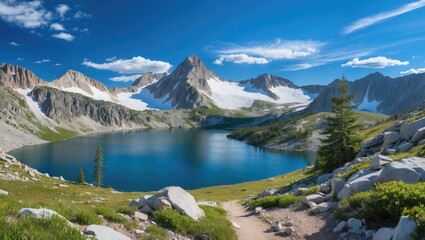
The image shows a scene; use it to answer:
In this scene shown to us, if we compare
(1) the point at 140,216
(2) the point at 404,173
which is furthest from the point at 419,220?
(1) the point at 140,216

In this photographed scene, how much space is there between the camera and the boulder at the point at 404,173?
17000 millimetres

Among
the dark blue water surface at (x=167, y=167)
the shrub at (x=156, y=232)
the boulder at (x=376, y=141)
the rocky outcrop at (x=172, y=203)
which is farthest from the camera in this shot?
the dark blue water surface at (x=167, y=167)

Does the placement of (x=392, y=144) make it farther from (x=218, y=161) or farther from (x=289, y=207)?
(x=218, y=161)

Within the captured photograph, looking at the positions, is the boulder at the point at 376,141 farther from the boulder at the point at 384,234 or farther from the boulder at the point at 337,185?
the boulder at the point at 384,234

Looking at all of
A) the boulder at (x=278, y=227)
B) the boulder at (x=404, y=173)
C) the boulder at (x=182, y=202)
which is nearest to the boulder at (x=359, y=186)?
the boulder at (x=404, y=173)

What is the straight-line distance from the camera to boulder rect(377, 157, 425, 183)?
17.0 m

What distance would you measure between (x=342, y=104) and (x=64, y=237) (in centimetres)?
5051

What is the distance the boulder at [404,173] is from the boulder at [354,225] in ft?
13.6

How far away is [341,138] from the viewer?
5028 centimetres

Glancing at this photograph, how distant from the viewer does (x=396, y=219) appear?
13.4 meters

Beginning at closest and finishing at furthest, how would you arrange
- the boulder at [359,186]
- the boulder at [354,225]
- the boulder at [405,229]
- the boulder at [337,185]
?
1. the boulder at [405,229]
2. the boulder at [354,225]
3. the boulder at [359,186]
4. the boulder at [337,185]

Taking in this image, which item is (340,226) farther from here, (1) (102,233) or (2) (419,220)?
(1) (102,233)

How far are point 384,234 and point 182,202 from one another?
9.25 m

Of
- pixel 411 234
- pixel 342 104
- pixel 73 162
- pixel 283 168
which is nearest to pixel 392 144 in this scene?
pixel 342 104
